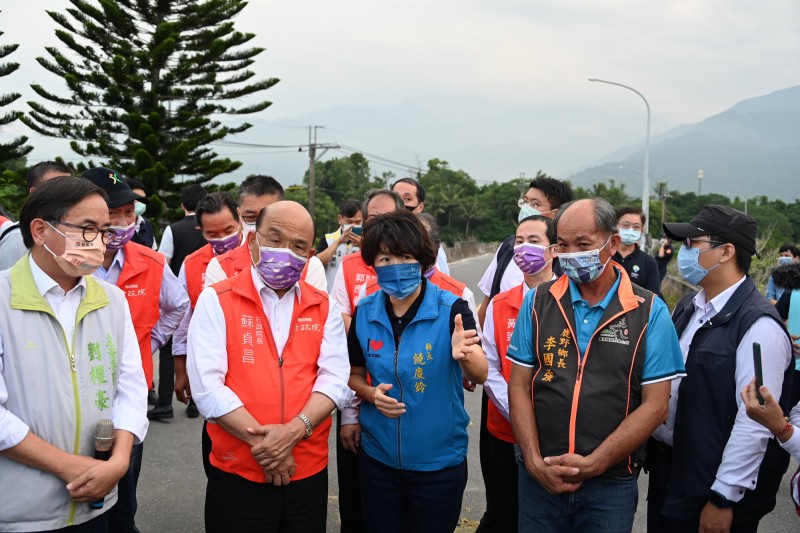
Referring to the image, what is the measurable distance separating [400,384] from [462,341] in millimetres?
300

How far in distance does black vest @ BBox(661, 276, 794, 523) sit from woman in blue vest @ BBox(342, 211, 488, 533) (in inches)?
30.2

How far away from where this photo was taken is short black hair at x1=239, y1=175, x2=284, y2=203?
3.70 meters

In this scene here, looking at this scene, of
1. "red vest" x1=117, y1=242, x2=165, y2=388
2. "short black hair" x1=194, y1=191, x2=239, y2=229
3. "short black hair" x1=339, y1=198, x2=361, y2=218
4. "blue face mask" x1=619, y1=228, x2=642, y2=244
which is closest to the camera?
"red vest" x1=117, y1=242, x2=165, y2=388

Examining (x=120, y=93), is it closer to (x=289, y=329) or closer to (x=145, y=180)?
(x=145, y=180)

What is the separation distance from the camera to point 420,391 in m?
2.38

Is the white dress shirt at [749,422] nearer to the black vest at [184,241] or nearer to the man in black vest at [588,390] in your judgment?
the man in black vest at [588,390]

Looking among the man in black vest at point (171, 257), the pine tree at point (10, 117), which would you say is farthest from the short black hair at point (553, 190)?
the pine tree at point (10, 117)

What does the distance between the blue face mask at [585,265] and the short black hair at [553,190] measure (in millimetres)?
1721

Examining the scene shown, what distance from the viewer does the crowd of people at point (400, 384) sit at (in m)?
1.98

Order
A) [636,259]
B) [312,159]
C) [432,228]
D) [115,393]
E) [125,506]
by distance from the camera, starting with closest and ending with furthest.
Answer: [115,393]
[125,506]
[432,228]
[636,259]
[312,159]

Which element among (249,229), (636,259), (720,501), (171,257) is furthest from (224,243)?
(636,259)

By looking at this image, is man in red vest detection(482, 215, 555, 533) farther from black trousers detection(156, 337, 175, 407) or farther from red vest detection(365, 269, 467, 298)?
black trousers detection(156, 337, 175, 407)

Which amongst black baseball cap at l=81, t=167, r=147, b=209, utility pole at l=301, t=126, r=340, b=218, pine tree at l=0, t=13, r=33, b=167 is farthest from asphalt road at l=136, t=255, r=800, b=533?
utility pole at l=301, t=126, r=340, b=218

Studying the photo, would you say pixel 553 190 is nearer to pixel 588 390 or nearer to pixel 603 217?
pixel 603 217
